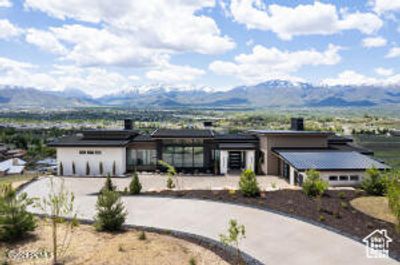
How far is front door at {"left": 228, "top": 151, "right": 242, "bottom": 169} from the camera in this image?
97.7ft

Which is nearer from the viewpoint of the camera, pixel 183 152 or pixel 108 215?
pixel 108 215

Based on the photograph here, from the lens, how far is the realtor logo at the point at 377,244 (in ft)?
37.6

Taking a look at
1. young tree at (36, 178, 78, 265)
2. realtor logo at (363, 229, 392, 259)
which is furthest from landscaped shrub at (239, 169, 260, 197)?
young tree at (36, 178, 78, 265)

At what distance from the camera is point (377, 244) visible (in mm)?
12250

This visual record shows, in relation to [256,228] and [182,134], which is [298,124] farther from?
[256,228]

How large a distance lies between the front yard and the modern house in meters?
15.1

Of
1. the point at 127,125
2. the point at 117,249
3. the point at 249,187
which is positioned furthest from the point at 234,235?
the point at 127,125

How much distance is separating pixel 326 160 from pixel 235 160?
328 inches

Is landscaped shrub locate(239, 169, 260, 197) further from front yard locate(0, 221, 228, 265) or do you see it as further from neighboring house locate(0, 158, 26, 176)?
neighboring house locate(0, 158, 26, 176)

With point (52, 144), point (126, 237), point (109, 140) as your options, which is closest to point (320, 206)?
point (126, 237)

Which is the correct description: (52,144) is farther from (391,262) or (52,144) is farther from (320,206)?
(391,262)

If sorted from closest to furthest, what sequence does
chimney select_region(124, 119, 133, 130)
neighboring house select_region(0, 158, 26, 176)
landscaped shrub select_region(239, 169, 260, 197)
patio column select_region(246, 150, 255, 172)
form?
landscaped shrub select_region(239, 169, 260, 197) → patio column select_region(246, 150, 255, 172) → chimney select_region(124, 119, 133, 130) → neighboring house select_region(0, 158, 26, 176)

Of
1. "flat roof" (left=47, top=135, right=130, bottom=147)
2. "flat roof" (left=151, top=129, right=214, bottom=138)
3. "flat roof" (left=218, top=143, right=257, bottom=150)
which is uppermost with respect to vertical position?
"flat roof" (left=151, top=129, right=214, bottom=138)

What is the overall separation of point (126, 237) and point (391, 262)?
9215 millimetres
